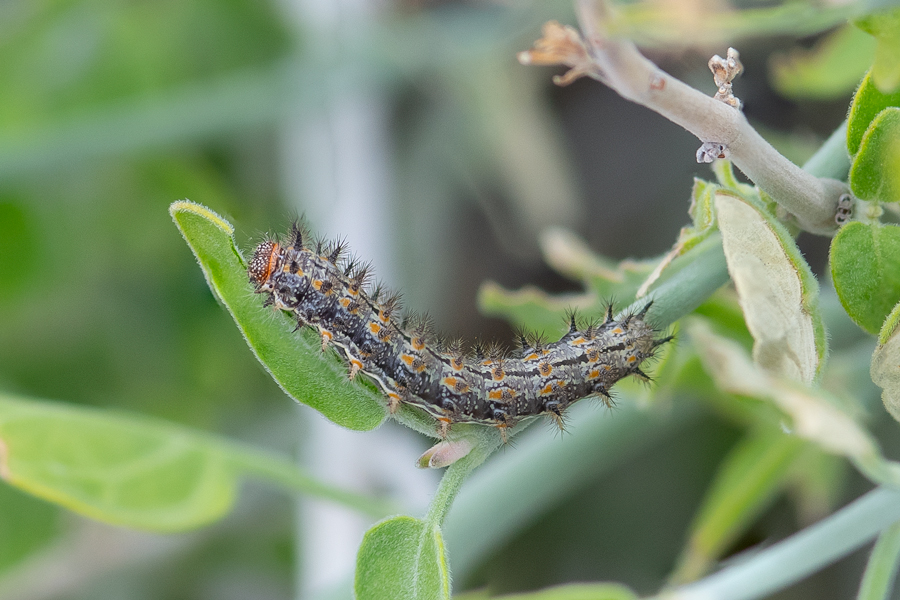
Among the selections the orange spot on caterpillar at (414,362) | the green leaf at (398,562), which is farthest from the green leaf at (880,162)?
the orange spot on caterpillar at (414,362)

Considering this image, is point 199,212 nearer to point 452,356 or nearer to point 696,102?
point 696,102

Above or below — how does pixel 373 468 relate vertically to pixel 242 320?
above

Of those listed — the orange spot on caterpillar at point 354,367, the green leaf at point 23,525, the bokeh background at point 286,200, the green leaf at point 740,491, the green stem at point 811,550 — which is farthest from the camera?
the bokeh background at point 286,200

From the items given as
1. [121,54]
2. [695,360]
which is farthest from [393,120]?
[695,360]

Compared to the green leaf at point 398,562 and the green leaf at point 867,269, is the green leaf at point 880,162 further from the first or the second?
the green leaf at point 398,562

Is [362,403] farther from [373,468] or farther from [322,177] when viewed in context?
[322,177]
